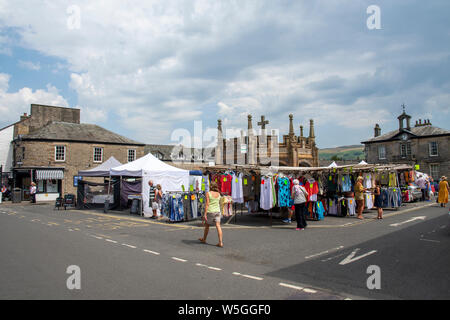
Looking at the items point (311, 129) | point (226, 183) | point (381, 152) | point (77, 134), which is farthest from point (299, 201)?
point (381, 152)

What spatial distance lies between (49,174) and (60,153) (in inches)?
106

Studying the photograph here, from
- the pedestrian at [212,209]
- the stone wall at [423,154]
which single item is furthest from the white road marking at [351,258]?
the stone wall at [423,154]

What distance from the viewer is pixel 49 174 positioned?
30922 millimetres

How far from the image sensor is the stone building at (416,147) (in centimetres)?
3944

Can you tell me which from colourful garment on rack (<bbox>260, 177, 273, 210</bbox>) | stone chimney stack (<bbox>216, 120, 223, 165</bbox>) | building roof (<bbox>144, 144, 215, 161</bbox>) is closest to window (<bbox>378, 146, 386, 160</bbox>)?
stone chimney stack (<bbox>216, 120, 223, 165</bbox>)

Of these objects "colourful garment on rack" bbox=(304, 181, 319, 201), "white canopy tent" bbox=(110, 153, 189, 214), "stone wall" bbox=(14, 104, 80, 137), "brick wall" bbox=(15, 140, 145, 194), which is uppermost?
"stone wall" bbox=(14, 104, 80, 137)

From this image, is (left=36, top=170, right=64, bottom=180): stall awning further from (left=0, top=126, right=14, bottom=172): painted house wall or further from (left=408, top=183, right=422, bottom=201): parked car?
(left=408, top=183, right=422, bottom=201): parked car

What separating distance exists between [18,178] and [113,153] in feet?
33.4

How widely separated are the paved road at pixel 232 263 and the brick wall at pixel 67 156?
23.3 m

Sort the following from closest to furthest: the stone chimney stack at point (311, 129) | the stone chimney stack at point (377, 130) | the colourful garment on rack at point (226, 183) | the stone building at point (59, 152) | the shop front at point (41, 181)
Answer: the colourful garment on rack at point (226, 183)
the shop front at point (41, 181)
the stone building at point (59, 152)
the stone chimney stack at point (311, 129)
the stone chimney stack at point (377, 130)

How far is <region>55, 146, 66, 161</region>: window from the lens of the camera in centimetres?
3212

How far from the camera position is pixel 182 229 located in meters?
11.5

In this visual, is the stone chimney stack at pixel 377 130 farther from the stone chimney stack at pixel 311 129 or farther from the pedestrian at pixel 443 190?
the pedestrian at pixel 443 190

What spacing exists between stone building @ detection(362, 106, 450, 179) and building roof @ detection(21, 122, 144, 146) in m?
35.9
